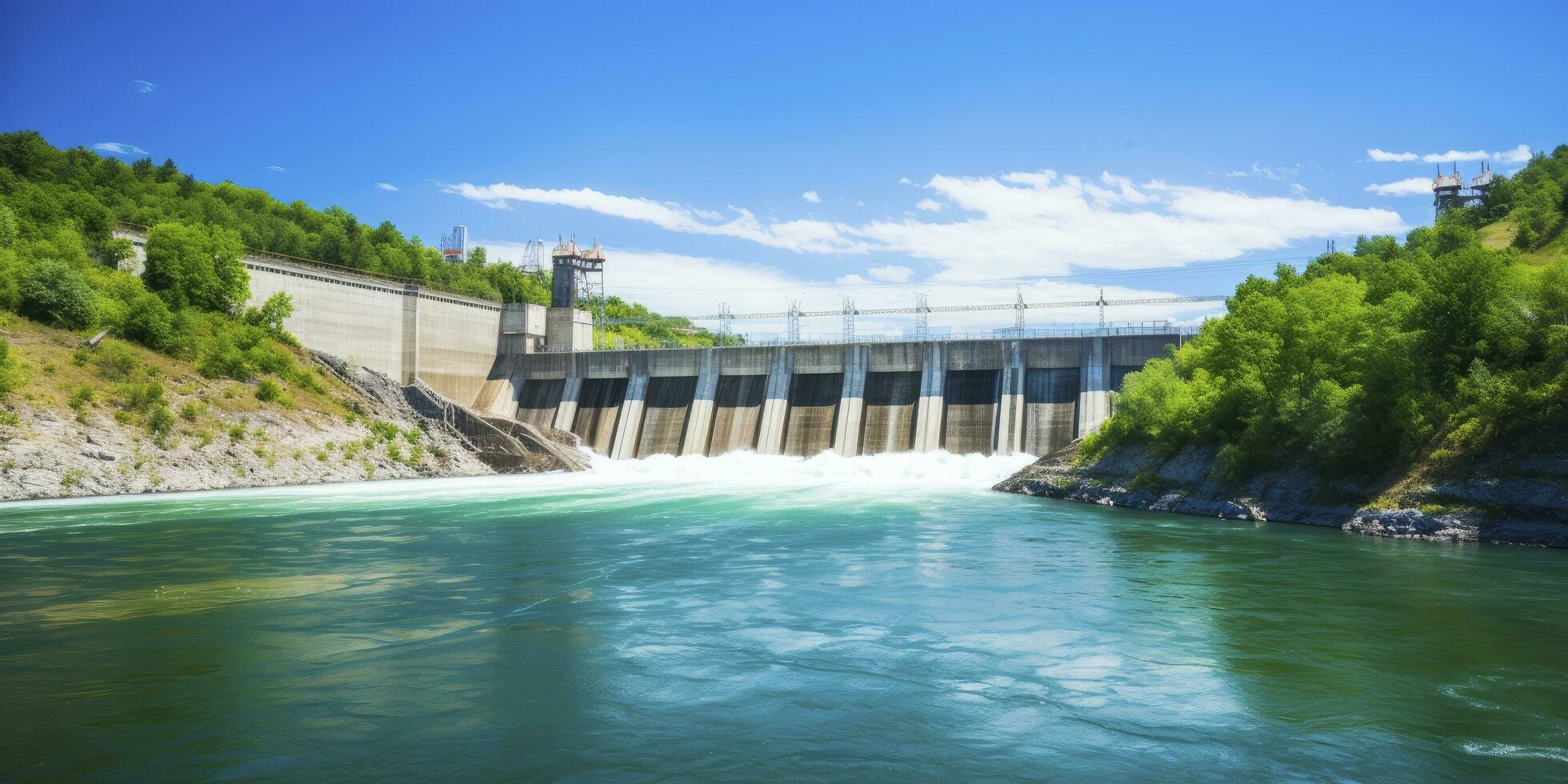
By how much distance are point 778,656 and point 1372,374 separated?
24137mm

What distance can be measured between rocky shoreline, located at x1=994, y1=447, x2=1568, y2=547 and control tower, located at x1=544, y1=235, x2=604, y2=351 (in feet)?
117

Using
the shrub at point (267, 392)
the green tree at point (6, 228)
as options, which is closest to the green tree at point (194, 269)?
the green tree at point (6, 228)

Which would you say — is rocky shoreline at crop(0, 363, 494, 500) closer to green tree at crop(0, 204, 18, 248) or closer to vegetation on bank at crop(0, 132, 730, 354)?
vegetation on bank at crop(0, 132, 730, 354)

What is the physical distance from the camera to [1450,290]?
2828 cm

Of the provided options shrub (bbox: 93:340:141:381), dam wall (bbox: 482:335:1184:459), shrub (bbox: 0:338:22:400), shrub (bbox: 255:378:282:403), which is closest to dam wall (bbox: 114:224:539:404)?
dam wall (bbox: 482:335:1184:459)

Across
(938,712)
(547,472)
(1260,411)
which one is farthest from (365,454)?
(938,712)

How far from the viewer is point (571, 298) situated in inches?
2721

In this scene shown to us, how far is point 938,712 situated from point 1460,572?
574 inches

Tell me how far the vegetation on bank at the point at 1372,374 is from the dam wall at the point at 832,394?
33.0 feet

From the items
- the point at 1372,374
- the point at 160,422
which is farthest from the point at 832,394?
the point at 160,422

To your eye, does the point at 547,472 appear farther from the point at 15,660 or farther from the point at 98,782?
the point at 98,782

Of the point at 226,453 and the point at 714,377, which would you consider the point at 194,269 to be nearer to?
the point at 226,453

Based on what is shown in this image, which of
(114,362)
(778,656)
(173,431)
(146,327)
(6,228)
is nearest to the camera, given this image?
(778,656)

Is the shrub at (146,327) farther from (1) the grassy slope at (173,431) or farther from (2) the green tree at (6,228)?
(2) the green tree at (6,228)
